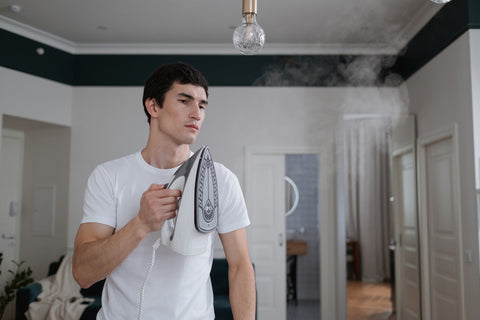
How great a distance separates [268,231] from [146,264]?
4098mm

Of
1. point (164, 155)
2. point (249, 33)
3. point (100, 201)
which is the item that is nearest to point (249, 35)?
point (249, 33)

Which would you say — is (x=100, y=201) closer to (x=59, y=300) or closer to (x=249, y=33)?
(x=249, y=33)

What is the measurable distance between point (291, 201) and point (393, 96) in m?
2.26

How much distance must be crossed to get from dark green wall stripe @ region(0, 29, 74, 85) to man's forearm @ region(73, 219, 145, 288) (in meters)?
4.20

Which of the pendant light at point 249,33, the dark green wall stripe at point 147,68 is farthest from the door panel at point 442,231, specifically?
the pendant light at point 249,33

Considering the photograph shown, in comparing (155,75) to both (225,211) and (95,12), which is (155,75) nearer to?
(225,211)

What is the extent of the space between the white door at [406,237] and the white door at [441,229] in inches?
4.7

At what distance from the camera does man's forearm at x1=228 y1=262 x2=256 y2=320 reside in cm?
107

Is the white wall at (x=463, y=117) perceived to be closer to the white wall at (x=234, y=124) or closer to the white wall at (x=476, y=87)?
the white wall at (x=476, y=87)

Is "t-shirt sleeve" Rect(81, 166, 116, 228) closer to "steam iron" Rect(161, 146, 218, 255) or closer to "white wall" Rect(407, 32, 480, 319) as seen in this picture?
"steam iron" Rect(161, 146, 218, 255)

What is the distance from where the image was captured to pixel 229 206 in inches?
44.4

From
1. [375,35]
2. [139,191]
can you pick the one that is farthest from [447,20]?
[139,191]

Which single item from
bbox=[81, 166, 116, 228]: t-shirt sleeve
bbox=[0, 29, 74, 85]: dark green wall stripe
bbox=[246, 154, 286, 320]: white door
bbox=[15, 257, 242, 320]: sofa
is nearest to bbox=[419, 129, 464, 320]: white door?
bbox=[246, 154, 286, 320]: white door

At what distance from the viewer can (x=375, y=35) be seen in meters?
4.76
